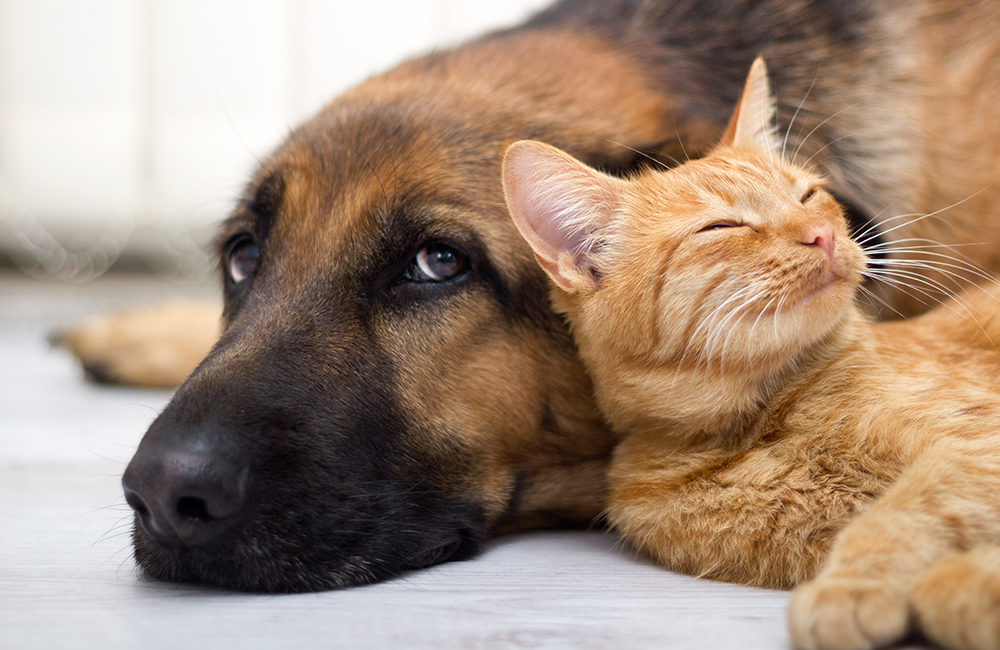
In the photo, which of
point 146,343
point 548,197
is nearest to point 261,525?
point 548,197

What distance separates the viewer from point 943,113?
2.17 m

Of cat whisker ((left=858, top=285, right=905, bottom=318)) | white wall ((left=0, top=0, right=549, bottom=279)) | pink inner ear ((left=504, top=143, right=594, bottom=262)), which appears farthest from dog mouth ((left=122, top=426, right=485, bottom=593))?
white wall ((left=0, top=0, right=549, bottom=279))

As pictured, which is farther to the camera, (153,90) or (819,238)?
(153,90)

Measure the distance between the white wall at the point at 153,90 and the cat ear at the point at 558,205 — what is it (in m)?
3.75

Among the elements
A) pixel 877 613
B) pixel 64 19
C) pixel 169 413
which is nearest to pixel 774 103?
pixel 877 613

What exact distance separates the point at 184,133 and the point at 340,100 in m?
3.68

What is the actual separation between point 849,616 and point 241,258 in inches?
55.5

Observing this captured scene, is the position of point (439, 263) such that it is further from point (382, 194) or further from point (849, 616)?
point (849, 616)

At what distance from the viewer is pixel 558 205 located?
152cm

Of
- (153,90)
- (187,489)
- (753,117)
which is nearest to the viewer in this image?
(187,489)

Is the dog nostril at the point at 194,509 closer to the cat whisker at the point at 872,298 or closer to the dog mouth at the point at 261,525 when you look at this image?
the dog mouth at the point at 261,525

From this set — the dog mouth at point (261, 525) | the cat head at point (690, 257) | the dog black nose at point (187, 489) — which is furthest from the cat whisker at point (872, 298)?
the dog black nose at point (187, 489)

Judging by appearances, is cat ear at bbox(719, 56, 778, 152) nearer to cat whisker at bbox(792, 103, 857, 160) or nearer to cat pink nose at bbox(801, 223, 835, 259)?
cat whisker at bbox(792, 103, 857, 160)

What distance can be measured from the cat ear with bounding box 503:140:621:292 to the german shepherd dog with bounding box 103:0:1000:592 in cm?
13
